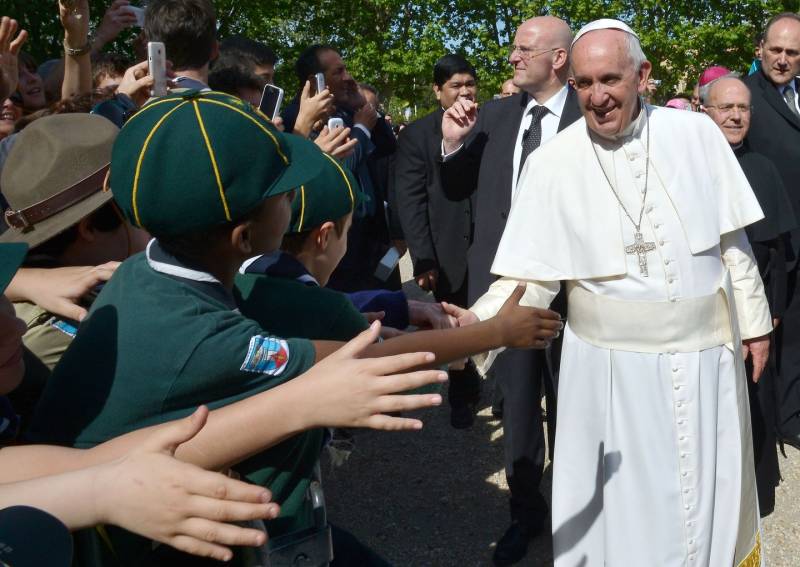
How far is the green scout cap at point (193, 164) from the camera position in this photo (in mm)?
1412

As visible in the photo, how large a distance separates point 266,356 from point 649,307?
191 cm

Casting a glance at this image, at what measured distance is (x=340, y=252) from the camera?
208 cm

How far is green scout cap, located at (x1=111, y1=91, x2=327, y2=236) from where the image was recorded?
1412mm

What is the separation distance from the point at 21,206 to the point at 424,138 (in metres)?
3.60

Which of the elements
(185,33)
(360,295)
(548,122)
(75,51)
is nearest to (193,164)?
(360,295)

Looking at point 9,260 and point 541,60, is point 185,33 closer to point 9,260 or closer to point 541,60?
point 541,60

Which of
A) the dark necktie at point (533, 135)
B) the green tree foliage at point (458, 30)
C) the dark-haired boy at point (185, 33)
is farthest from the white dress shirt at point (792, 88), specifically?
the green tree foliage at point (458, 30)

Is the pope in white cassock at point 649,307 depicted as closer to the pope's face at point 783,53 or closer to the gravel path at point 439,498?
the gravel path at point 439,498

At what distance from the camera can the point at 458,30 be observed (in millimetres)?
30438

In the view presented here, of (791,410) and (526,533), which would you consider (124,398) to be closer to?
(526,533)

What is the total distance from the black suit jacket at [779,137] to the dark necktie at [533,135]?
62.1 inches

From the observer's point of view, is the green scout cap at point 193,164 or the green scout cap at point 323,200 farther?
the green scout cap at point 323,200

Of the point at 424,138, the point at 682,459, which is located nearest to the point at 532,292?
the point at 682,459

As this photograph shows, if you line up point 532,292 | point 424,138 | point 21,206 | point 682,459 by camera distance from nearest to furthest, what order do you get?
1. point 21,206
2. point 682,459
3. point 532,292
4. point 424,138
